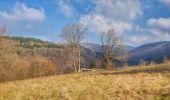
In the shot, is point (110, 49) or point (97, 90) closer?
point (97, 90)

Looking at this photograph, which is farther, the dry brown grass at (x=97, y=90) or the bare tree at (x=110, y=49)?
the bare tree at (x=110, y=49)

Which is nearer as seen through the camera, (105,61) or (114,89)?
(114,89)

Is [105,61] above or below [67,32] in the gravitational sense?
below

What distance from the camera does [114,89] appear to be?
2436cm

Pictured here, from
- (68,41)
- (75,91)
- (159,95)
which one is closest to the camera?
(159,95)

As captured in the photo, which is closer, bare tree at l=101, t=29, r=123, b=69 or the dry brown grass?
the dry brown grass

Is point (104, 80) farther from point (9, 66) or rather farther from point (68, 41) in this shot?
point (68, 41)

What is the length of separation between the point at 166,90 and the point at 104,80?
675 cm

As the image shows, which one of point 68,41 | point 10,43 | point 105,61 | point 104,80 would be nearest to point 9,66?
point 10,43

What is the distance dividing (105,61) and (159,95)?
2692 inches

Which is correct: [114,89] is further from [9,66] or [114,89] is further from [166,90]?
[9,66]

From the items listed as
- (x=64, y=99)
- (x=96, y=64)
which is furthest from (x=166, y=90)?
(x=96, y=64)

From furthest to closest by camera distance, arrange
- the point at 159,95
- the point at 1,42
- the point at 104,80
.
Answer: the point at 1,42 → the point at 104,80 → the point at 159,95

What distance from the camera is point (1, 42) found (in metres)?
63.0
